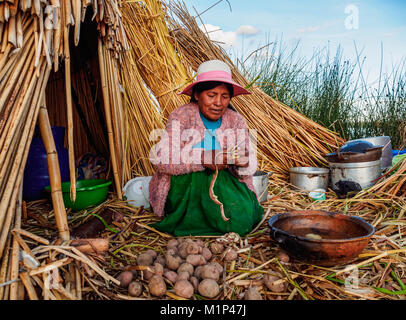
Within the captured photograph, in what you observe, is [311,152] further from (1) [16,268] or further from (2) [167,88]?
(1) [16,268]

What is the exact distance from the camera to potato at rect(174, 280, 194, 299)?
41.3 inches

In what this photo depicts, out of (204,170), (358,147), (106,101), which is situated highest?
(106,101)

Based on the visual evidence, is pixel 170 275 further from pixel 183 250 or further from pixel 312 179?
pixel 312 179

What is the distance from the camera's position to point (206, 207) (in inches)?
64.5

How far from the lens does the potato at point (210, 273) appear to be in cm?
111

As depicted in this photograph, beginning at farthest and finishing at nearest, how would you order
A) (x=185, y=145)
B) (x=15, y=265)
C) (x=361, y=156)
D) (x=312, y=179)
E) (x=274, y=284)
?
(x=312, y=179)
(x=361, y=156)
(x=185, y=145)
(x=274, y=284)
(x=15, y=265)

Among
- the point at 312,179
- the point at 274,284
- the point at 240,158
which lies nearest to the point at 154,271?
the point at 274,284

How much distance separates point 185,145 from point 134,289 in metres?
0.87

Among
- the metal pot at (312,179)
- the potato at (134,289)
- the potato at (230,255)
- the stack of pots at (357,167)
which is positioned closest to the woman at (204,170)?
the potato at (230,255)

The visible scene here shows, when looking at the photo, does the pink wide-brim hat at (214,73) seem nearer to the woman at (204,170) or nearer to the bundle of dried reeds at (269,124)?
the woman at (204,170)

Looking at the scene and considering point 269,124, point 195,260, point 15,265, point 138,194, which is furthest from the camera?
point 269,124

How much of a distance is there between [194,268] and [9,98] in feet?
3.52

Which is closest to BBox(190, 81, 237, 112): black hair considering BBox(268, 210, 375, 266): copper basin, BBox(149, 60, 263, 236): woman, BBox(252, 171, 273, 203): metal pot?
BBox(149, 60, 263, 236): woman
